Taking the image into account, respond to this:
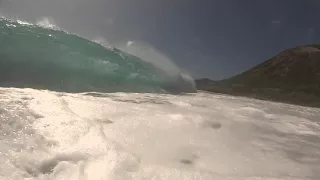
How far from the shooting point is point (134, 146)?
3.12 meters

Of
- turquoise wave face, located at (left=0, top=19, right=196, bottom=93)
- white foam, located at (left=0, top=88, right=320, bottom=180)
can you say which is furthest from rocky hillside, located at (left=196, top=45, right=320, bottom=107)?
white foam, located at (left=0, top=88, right=320, bottom=180)

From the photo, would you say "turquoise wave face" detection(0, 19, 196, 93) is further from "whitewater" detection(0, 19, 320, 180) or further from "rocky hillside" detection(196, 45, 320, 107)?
"rocky hillside" detection(196, 45, 320, 107)

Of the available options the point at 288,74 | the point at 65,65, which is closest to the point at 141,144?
the point at 65,65

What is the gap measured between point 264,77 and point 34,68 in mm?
70199

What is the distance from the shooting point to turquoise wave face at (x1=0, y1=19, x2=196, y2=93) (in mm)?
7699

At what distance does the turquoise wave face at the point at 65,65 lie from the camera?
25.3ft

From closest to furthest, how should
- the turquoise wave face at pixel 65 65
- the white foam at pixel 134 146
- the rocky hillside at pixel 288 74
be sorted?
the white foam at pixel 134 146
the turquoise wave face at pixel 65 65
the rocky hillside at pixel 288 74

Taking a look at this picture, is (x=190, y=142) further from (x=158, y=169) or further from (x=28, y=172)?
(x=28, y=172)

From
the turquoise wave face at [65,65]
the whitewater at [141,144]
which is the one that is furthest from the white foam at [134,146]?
the turquoise wave face at [65,65]

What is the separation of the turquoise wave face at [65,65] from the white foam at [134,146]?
10.2 ft

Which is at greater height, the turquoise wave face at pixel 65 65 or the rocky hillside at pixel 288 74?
the rocky hillside at pixel 288 74

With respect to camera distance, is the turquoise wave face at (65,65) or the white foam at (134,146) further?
the turquoise wave face at (65,65)

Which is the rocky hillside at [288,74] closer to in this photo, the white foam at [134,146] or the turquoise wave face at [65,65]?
the turquoise wave face at [65,65]

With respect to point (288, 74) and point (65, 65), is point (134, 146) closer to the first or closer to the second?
point (65, 65)
